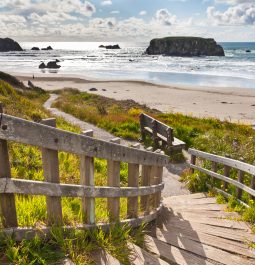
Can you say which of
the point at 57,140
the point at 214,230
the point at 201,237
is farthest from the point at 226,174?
the point at 57,140

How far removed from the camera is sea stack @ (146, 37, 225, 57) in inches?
5274

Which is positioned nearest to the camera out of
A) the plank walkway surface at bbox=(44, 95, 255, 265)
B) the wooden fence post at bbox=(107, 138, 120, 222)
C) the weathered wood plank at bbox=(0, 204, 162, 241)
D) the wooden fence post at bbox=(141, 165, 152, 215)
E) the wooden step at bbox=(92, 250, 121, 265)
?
the weathered wood plank at bbox=(0, 204, 162, 241)

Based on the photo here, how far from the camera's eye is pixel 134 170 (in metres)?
3.87

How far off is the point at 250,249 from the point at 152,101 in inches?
1054

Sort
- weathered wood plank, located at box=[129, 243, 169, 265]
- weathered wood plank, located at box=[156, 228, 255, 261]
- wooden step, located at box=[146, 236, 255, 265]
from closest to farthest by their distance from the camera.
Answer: weathered wood plank, located at box=[129, 243, 169, 265], wooden step, located at box=[146, 236, 255, 265], weathered wood plank, located at box=[156, 228, 255, 261]

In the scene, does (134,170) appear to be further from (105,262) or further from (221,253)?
(221,253)

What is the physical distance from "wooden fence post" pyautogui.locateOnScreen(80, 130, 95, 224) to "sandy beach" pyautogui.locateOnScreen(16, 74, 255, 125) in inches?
776

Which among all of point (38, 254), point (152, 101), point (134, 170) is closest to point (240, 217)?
point (134, 170)

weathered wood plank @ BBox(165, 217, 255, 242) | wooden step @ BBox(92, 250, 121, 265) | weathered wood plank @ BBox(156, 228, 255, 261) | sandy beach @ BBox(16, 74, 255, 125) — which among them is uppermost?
wooden step @ BBox(92, 250, 121, 265)

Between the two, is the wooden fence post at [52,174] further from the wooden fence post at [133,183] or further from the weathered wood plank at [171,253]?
the weathered wood plank at [171,253]

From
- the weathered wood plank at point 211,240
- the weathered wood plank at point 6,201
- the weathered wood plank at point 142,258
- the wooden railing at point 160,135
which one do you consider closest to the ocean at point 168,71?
the wooden railing at point 160,135

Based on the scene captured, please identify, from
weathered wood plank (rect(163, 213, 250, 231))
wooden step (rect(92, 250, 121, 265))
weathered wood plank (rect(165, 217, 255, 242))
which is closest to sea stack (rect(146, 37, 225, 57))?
weathered wood plank (rect(163, 213, 250, 231))

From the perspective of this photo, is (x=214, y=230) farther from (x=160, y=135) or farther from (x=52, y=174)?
(x=160, y=135)

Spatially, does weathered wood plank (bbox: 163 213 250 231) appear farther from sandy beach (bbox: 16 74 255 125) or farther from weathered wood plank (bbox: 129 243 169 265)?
sandy beach (bbox: 16 74 255 125)
